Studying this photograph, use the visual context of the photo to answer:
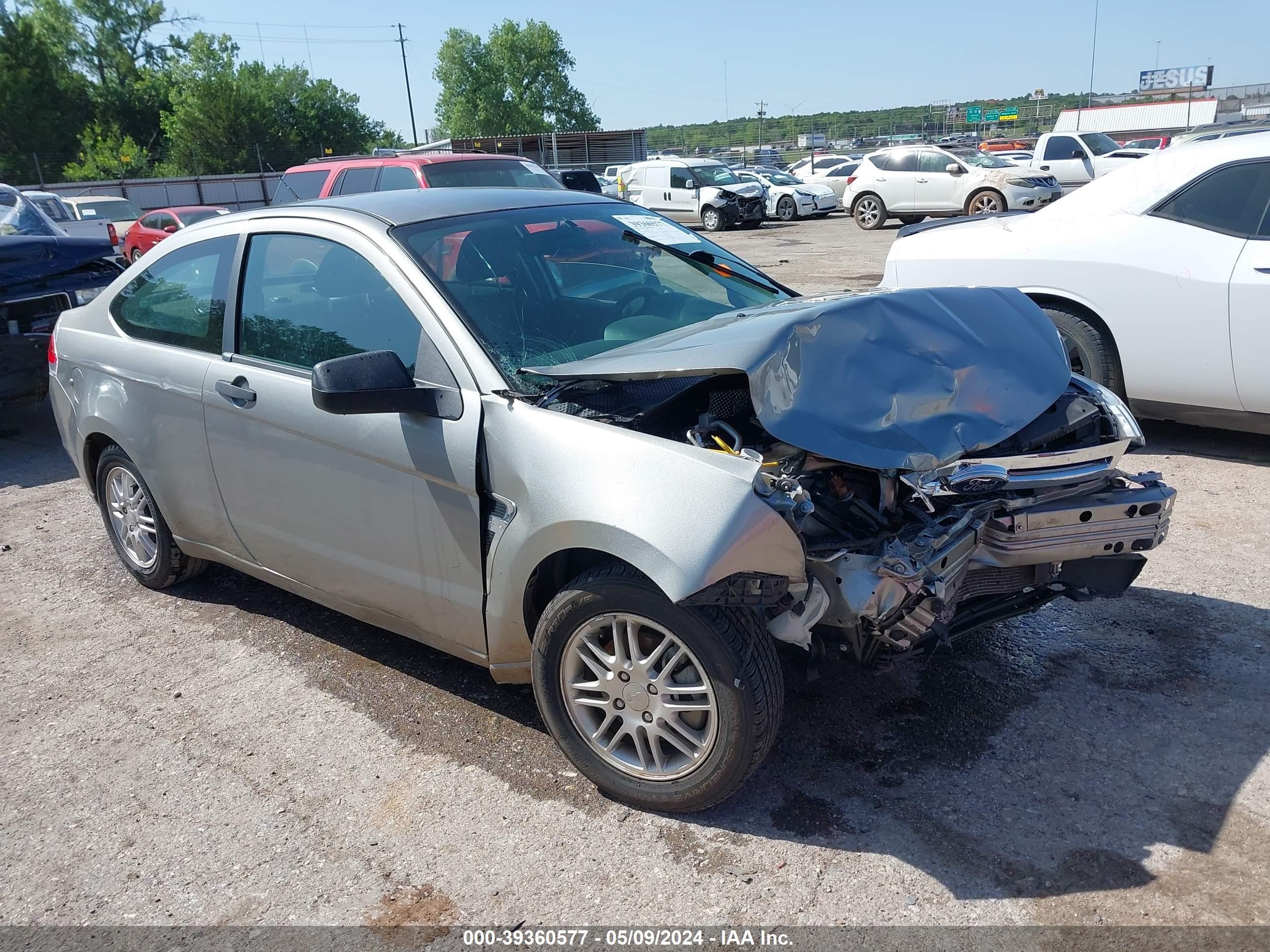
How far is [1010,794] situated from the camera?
3041 mm

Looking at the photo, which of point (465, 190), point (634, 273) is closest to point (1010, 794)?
point (634, 273)

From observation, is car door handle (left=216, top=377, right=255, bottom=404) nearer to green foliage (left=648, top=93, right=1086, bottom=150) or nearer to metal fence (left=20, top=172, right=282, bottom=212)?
metal fence (left=20, top=172, right=282, bottom=212)

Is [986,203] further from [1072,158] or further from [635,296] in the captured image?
[635,296]

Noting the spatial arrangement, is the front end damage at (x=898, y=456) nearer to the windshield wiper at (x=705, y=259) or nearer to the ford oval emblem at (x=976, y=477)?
the ford oval emblem at (x=976, y=477)

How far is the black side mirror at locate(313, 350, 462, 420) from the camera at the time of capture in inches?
124

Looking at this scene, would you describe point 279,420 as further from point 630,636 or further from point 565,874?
point 565,874

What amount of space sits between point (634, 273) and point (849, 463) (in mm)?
1529

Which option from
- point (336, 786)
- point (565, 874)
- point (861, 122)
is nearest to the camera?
point (565, 874)

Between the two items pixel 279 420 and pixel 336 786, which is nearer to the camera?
pixel 336 786

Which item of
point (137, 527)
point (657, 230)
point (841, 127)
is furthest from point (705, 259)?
point (841, 127)

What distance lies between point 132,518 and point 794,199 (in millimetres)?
24583

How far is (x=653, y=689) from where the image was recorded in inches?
116

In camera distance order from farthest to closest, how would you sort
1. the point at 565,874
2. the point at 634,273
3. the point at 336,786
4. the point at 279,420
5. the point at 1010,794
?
the point at 634,273, the point at 279,420, the point at 336,786, the point at 1010,794, the point at 565,874

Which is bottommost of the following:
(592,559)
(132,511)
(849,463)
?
(132,511)
